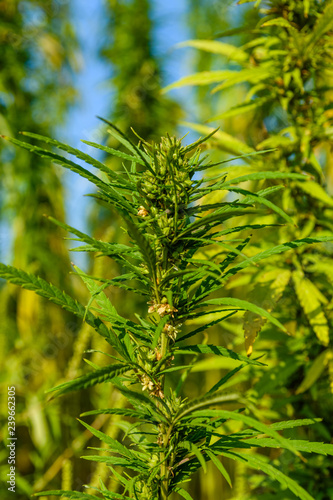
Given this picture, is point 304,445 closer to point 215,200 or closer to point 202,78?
point 215,200

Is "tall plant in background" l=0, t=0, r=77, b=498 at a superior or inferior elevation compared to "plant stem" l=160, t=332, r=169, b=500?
superior

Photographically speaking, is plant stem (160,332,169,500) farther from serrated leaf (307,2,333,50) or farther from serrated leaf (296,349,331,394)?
serrated leaf (307,2,333,50)

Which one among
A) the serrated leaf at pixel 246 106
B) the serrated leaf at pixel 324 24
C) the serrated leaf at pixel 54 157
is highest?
the serrated leaf at pixel 324 24

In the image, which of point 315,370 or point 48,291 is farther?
point 315,370

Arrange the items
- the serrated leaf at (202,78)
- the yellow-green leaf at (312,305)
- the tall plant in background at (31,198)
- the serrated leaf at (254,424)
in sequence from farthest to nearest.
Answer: the tall plant in background at (31,198), the serrated leaf at (202,78), the yellow-green leaf at (312,305), the serrated leaf at (254,424)

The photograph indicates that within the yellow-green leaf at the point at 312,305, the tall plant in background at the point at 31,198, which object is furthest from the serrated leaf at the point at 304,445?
the tall plant in background at the point at 31,198

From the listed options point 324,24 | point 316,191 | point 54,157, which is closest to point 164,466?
point 54,157

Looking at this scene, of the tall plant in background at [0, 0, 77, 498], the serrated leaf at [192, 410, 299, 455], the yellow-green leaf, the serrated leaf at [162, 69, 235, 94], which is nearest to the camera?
the serrated leaf at [192, 410, 299, 455]

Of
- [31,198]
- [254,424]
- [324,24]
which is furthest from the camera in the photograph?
[31,198]

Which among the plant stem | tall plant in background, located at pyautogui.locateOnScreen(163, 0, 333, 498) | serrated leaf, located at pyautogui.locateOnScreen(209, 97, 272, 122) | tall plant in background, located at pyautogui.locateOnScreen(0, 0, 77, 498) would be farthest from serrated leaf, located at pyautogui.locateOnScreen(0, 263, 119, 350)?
tall plant in background, located at pyautogui.locateOnScreen(0, 0, 77, 498)

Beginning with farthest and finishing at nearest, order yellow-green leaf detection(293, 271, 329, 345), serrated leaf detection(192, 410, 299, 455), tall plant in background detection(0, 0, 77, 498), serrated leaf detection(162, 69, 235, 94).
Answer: tall plant in background detection(0, 0, 77, 498) → serrated leaf detection(162, 69, 235, 94) → yellow-green leaf detection(293, 271, 329, 345) → serrated leaf detection(192, 410, 299, 455)

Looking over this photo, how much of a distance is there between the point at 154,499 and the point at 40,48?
1410 mm

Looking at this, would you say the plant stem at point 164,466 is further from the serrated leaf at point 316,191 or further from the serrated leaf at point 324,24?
the serrated leaf at point 324,24

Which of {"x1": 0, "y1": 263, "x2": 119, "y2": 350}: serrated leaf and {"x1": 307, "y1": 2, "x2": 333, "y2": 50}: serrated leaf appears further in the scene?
{"x1": 307, "y1": 2, "x2": 333, "y2": 50}: serrated leaf
